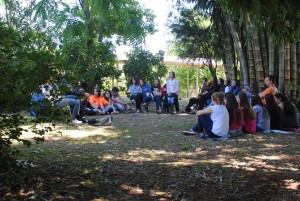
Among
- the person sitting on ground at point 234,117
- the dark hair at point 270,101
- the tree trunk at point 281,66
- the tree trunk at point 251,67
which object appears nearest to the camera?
the person sitting on ground at point 234,117

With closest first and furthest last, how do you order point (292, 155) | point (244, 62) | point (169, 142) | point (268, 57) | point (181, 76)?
1. point (292, 155)
2. point (169, 142)
3. point (268, 57)
4. point (244, 62)
5. point (181, 76)

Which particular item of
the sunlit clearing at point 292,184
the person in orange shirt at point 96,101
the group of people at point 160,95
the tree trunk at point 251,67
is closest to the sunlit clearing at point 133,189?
the sunlit clearing at point 292,184

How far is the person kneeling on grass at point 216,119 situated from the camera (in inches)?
249

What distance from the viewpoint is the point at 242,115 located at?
22.2 ft

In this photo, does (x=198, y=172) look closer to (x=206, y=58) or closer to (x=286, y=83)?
(x=286, y=83)

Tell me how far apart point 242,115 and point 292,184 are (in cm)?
324

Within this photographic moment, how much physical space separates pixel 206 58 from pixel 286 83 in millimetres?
7708

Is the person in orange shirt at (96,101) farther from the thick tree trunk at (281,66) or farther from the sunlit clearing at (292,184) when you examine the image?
the sunlit clearing at (292,184)

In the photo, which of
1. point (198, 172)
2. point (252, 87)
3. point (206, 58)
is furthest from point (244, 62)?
point (198, 172)

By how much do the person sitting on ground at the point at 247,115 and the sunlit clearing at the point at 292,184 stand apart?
3183mm

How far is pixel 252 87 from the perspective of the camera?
34.9 ft

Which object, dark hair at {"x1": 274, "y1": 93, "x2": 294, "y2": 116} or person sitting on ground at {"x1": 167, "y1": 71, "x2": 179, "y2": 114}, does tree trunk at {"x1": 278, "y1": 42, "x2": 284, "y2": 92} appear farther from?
person sitting on ground at {"x1": 167, "y1": 71, "x2": 179, "y2": 114}

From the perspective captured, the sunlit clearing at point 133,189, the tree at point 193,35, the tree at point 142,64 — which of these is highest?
the tree at point 193,35

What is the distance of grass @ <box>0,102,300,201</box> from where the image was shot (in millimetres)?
3348
